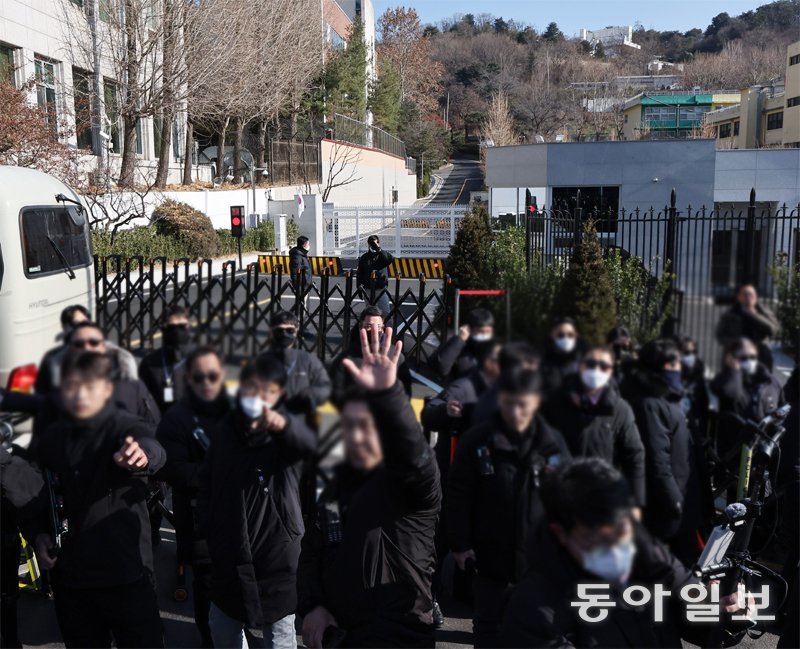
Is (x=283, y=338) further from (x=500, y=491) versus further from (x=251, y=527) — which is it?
(x=251, y=527)

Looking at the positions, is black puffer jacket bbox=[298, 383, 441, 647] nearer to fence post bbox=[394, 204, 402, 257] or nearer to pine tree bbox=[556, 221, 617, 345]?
pine tree bbox=[556, 221, 617, 345]

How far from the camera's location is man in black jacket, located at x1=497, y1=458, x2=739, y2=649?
7.14 feet

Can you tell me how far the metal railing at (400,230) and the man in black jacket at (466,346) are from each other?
23755 mm

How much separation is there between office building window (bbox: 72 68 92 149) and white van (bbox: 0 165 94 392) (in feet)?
64.7

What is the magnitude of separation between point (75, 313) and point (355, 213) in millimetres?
25622

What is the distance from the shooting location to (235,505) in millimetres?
3137

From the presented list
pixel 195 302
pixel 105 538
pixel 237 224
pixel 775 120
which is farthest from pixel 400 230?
pixel 195 302

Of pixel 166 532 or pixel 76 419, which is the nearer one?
pixel 76 419

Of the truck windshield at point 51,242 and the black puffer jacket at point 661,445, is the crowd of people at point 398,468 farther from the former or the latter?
the truck windshield at point 51,242

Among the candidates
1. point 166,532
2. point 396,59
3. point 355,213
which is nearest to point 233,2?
point 355,213

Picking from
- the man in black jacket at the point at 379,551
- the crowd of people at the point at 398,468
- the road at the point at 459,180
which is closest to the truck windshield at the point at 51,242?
the crowd of people at the point at 398,468

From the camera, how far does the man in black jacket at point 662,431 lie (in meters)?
2.37

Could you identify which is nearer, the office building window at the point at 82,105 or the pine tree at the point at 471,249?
the pine tree at the point at 471,249

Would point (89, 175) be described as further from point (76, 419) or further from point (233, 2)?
point (76, 419)
